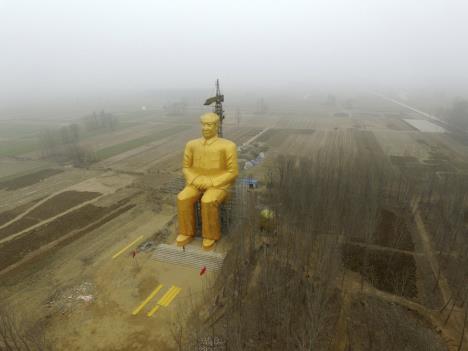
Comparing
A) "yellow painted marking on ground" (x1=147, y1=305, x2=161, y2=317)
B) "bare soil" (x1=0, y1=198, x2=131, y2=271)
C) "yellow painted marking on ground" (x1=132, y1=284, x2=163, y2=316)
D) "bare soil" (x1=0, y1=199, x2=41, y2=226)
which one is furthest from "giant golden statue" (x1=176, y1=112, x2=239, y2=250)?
"bare soil" (x1=0, y1=199, x2=41, y2=226)

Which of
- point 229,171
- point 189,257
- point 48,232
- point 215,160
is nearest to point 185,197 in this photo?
point 215,160

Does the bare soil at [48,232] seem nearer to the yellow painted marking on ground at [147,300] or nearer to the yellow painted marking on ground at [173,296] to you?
the yellow painted marking on ground at [147,300]

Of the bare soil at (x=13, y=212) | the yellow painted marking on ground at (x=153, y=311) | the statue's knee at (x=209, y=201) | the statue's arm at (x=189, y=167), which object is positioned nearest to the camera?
the yellow painted marking on ground at (x=153, y=311)

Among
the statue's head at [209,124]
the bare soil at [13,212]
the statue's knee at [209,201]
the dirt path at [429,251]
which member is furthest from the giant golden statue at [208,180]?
the bare soil at [13,212]

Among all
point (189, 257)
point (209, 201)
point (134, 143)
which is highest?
point (209, 201)

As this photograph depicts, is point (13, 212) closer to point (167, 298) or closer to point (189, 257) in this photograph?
point (189, 257)

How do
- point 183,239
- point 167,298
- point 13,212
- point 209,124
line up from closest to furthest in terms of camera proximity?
point 167,298
point 209,124
point 183,239
point 13,212

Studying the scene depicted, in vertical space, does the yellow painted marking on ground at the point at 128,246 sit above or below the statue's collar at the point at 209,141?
below
